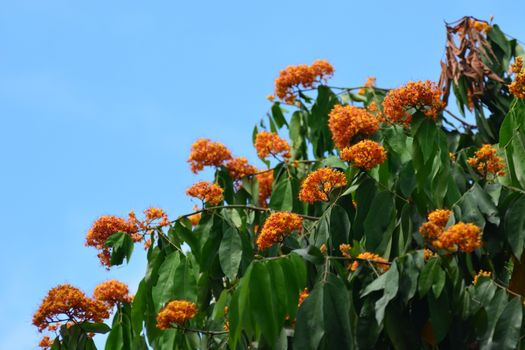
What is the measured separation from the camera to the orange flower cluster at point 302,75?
8250mm

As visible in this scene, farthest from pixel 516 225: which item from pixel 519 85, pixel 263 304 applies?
pixel 263 304

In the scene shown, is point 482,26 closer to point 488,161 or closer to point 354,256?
point 488,161

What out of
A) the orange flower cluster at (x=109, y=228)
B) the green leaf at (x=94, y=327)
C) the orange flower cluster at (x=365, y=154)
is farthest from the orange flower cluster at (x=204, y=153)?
the orange flower cluster at (x=365, y=154)

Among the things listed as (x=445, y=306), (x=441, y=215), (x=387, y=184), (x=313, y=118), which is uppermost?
(x=313, y=118)

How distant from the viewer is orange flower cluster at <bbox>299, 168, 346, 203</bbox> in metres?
5.43

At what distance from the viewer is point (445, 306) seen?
4477 millimetres

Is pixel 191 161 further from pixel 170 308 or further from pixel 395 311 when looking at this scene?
pixel 395 311

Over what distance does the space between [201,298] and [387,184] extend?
1446 mm

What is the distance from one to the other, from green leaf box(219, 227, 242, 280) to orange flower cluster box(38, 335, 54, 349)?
1.20 meters

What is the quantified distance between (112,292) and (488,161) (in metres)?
2.39

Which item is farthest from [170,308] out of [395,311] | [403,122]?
[403,122]

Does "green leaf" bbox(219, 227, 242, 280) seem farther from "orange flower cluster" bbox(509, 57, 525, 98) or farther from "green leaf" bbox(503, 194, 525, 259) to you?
"orange flower cluster" bbox(509, 57, 525, 98)

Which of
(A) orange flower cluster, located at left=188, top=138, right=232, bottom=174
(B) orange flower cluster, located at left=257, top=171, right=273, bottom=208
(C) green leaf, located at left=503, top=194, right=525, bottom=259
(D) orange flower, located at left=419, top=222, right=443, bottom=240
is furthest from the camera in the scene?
(B) orange flower cluster, located at left=257, top=171, right=273, bottom=208

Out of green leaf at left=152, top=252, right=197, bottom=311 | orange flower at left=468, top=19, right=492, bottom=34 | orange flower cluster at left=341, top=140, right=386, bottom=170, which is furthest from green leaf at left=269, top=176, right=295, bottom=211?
orange flower at left=468, top=19, right=492, bottom=34
